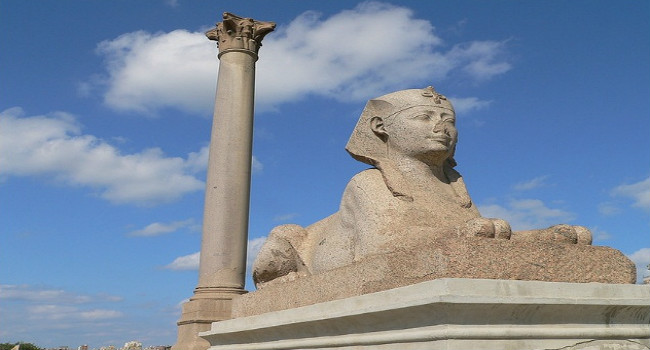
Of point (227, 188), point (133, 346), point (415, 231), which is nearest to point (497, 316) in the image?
point (415, 231)

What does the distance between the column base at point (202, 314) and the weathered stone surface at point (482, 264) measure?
576 centimetres

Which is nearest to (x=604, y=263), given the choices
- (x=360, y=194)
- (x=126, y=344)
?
(x=360, y=194)

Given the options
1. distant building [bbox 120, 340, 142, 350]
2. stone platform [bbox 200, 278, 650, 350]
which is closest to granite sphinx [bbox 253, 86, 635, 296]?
stone platform [bbox 200, 278, 650, 350]

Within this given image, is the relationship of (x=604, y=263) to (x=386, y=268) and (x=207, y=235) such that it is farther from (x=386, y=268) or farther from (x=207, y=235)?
(x=207, y=235)

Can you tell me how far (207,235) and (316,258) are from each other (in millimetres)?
5111

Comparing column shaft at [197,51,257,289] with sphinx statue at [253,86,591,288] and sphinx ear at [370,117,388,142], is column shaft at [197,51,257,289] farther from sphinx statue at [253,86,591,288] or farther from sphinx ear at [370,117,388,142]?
sphinx ear at [370,117,388,142]

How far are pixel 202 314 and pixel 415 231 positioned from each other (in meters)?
6.24

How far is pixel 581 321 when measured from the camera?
445cm

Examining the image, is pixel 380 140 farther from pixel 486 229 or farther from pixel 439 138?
pixel 486 229

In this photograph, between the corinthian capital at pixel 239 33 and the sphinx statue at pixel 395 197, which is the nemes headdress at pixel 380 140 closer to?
the sphinx statue at pixel 395 197

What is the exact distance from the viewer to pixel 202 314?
10.7 metres

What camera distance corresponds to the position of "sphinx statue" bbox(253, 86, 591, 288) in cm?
543

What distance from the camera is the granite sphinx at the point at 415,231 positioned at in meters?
4.46

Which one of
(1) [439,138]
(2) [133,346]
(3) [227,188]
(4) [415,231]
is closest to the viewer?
(4) [415,231]
